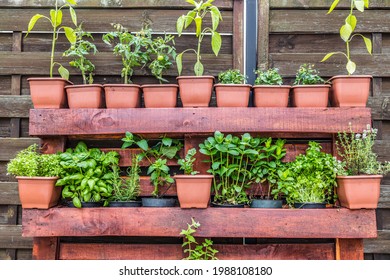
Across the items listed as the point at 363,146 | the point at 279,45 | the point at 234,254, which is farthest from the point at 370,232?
the point at 279,45

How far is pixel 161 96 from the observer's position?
2.13m

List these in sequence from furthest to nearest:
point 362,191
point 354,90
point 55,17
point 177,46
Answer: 1. point 177,46
2. point 55,17
3. point 354,90
4. point 362,191

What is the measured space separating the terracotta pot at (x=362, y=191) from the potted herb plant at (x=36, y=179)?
159 cm

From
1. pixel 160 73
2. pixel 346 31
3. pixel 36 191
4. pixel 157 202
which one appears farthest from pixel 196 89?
pixel 36 191

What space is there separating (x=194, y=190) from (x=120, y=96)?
0.70 metres

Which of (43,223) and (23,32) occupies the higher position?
(23,32)

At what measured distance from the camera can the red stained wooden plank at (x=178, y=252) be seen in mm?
2078

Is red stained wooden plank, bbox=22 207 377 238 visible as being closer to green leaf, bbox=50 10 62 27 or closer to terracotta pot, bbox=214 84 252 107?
terracotta pot, bbox=214 84 252 107

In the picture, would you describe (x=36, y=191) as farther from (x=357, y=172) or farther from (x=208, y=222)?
(x=357, y=172)

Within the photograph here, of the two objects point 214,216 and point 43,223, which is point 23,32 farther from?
point 214,216

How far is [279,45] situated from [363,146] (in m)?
0.86

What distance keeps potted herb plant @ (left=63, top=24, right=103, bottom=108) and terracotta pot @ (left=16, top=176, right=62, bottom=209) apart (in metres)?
0.47

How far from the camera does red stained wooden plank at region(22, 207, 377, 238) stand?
193 cm
